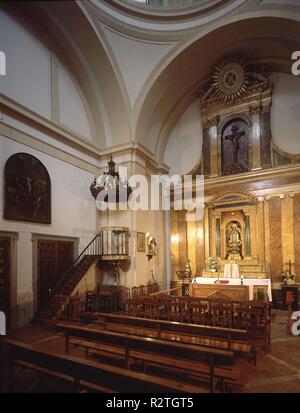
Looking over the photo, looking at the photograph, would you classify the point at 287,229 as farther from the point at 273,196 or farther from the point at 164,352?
the point at 164,352

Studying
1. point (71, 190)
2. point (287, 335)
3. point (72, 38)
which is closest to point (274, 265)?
point (287, 335)

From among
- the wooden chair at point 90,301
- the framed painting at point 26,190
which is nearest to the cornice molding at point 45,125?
the framed painting at point 26,190

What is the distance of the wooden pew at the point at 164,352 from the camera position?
321 centimetres

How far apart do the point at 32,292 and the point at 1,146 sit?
4.08m

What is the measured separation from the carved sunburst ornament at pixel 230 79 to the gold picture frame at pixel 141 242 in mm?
6788

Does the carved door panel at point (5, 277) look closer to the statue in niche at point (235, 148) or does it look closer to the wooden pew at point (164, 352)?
the wooden pew at point (164, 352)

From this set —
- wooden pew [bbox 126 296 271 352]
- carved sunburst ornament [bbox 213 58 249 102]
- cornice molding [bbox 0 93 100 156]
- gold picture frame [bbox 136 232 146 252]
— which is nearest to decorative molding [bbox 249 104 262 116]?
carved sunburst ornament [bbox 213 58 249 102]

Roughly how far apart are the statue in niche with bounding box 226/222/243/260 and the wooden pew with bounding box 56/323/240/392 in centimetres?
747

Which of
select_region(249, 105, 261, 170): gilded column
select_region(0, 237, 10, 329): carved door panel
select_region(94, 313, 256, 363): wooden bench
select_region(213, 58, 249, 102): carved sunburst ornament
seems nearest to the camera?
select_region(94, 313, 256, 363): wooden bench

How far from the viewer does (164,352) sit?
3.69 meters

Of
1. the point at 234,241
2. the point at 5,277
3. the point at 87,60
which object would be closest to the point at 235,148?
the point at 234,241

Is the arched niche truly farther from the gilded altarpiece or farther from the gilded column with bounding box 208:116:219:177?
the gilded column with bounding box 208:116:219:177

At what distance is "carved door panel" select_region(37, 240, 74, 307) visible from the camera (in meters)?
8.23

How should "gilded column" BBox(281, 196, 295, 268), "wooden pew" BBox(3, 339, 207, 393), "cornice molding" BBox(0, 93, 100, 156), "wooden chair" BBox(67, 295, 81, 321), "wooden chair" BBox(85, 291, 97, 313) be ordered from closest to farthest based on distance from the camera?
"wooden pew" BBox(3, 339, 207, 393) → "wooden chair" BBox(67, 295, 81, 321) → "cornice molding" BBox(0, 93, 100, 156) → "wooden chair" BBox(85, 291, 97, 313) → "gilded column" BBox(281, 196, 295, 268)
